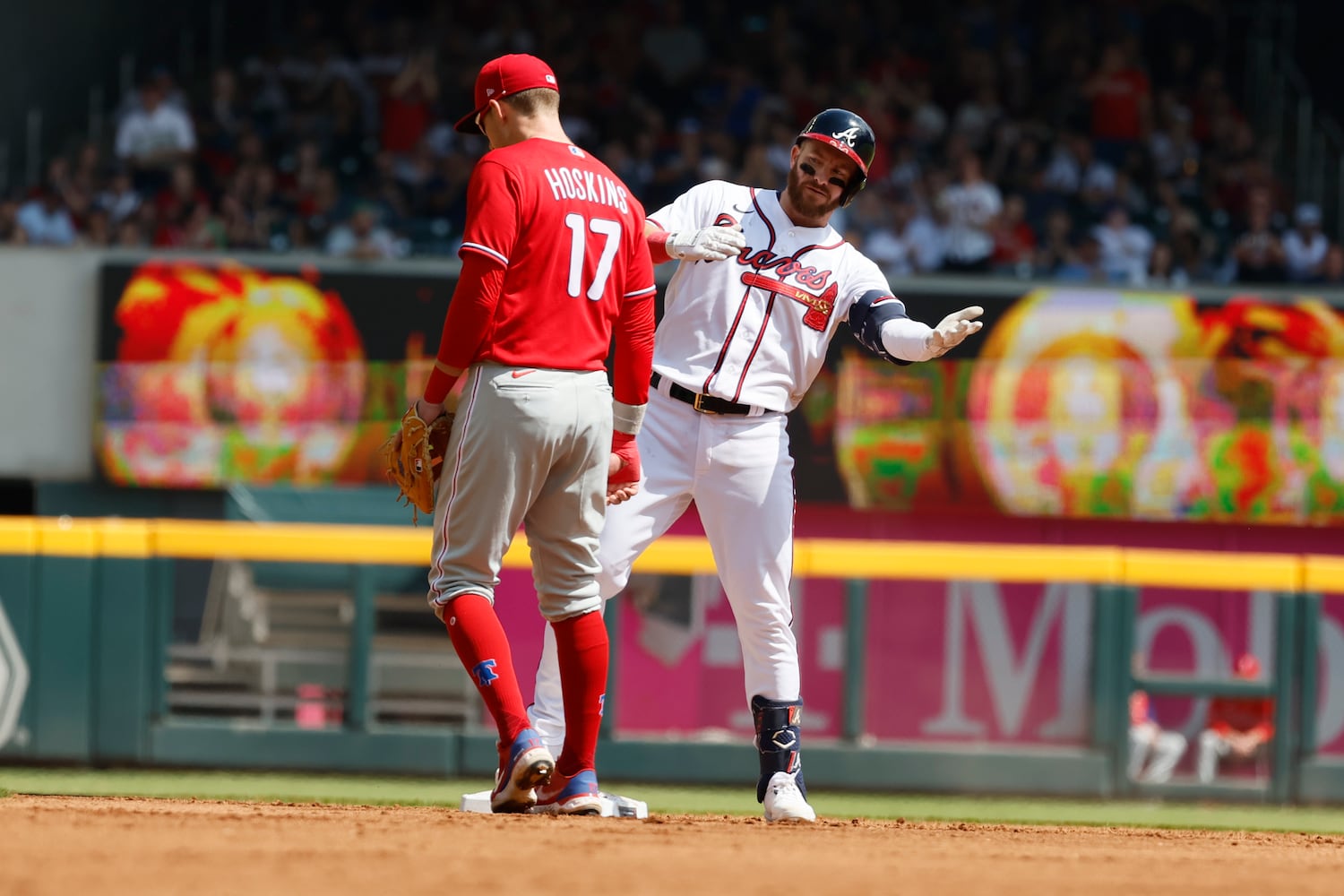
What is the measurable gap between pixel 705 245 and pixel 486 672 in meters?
1.23

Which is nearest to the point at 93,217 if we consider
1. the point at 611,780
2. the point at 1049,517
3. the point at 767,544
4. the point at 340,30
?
the point at 340,30

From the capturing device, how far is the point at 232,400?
9.83 metres

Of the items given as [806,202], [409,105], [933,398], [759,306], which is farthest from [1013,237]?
[759,306]

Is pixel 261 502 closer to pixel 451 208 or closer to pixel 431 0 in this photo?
pixel 451 208

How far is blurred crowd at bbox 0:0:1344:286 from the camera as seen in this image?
35.2 feet

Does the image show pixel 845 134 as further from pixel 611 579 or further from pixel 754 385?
pixel 611 579

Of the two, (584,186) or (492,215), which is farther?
(584,186)

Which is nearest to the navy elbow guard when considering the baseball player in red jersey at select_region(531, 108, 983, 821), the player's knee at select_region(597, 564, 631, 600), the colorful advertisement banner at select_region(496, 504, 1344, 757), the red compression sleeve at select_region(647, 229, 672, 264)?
the baseball player in red jersey at select_region(531, 108, 983, 821)

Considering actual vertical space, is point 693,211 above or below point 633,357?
above

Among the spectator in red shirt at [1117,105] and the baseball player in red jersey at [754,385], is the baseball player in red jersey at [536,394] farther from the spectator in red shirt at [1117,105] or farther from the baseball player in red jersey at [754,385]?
the spectator in red shirt at [1117,105]

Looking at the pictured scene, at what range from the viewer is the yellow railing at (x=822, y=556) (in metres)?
7.73

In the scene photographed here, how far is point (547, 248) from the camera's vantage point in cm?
405

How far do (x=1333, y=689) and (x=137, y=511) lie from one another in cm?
648

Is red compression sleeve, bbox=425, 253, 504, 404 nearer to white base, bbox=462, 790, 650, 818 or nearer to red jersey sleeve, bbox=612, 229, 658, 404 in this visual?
red jersey sleeve, bbox=612, 229, 658, 404
